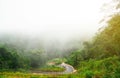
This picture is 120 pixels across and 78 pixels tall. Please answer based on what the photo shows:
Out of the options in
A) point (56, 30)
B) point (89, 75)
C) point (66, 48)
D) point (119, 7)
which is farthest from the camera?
point (56, 30)

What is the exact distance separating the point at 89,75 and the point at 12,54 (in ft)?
134

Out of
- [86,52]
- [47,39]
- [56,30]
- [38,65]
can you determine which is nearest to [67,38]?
[47,39]

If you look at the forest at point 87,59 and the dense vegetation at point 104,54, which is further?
the forest at point 87,59

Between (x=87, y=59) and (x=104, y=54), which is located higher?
(x=87, y=59)

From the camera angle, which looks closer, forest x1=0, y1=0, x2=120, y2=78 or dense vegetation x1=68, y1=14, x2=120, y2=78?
dense vegetation x1=68, y1=14, x2=120, y2=78

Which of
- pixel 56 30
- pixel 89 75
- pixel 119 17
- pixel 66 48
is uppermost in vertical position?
pixel 56 30

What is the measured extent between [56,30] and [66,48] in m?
42.3

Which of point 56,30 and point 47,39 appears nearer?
point 47,39

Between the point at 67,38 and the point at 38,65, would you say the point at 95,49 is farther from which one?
the point at 67,38

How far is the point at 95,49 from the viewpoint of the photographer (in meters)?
67.6

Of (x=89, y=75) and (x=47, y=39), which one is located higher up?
(x=47, y=39)

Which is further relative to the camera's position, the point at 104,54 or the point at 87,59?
the point at 87,59

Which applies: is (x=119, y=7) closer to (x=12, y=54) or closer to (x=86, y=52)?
(x=12, y=54)

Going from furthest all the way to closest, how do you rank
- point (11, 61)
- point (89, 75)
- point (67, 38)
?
point (67, 38) < point (11, 61) < point (89, 75)
